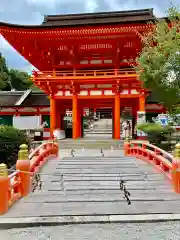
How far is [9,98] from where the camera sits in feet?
107

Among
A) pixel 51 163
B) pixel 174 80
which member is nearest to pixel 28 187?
pixel 51 163

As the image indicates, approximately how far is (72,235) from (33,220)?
1.20m

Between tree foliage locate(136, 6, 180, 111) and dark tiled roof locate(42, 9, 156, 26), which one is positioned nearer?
tree foliage locate(136, 6, 180, 111)

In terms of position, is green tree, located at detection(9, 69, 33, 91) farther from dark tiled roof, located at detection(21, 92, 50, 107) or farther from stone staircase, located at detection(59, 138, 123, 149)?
stone staircase, located at detection(59, 138, 123, 149)

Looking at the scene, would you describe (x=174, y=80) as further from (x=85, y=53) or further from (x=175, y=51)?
(x=85, y=53)

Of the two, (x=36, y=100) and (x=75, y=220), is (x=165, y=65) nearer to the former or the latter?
(x=75, y=220)

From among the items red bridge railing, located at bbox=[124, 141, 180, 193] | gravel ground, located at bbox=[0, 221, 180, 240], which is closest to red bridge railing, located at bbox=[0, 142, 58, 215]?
gravel ground, located at bbox=[0, 221, 180, 240]

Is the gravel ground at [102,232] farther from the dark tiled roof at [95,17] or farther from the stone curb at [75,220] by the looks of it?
the dark tiled roof at [95,17]

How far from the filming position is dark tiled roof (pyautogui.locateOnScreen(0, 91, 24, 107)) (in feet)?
102

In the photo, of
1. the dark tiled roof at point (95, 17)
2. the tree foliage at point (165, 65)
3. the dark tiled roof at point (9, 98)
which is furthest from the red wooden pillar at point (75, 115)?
the tree foliage at point (165, 65)

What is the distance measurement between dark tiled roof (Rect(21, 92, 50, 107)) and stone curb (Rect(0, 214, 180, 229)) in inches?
912

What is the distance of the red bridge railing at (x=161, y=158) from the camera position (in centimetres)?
1060

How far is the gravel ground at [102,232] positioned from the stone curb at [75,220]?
0.13 m

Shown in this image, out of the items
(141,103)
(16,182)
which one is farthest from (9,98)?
(16,182)
